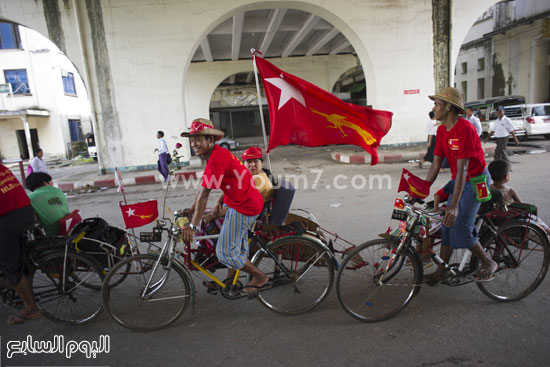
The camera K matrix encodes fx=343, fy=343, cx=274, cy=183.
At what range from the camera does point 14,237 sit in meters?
2.89

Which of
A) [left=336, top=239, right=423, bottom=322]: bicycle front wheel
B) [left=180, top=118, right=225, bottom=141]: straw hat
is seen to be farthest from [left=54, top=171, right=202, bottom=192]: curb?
[left=336, top=239, right=423, bottom=322]: bicycle front wheel

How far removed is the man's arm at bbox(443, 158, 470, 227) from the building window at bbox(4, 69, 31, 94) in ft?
91.0

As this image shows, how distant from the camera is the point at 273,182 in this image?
3449 millimetres

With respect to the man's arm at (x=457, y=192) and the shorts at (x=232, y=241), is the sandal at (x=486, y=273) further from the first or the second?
the shorts at (x=232, y=241)

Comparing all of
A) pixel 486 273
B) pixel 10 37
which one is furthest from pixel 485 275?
pixel 10 37

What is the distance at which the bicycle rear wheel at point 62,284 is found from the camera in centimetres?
304

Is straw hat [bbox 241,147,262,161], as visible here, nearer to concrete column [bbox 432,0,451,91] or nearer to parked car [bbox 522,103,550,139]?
concrete column [bbox 432,0,451,91]

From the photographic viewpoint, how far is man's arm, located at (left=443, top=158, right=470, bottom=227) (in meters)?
2.71

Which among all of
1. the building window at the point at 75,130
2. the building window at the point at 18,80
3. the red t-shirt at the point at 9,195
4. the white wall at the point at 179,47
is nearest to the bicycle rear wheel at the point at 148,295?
the red t-shirt at the point at 9,195

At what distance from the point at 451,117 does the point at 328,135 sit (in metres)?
1.17

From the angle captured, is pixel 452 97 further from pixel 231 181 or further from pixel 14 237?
pixel 14 237

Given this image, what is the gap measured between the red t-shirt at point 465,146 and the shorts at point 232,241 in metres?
1.79

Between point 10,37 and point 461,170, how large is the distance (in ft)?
94.6

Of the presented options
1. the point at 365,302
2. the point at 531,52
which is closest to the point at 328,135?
the point at 365,302
